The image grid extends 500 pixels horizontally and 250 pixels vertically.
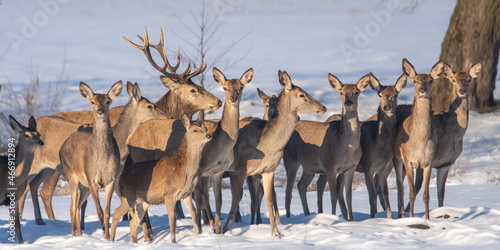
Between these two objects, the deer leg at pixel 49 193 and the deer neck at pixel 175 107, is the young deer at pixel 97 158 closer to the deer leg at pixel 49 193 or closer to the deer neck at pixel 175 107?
the deer neck at pixel 175 107

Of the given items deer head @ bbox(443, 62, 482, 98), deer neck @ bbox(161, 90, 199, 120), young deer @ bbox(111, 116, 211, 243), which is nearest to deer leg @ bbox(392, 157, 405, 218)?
deer head @ bbox(443, 62, 482, 98)

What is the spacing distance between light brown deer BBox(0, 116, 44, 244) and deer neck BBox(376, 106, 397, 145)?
517 centimetres

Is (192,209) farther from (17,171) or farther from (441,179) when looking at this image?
(441,179)

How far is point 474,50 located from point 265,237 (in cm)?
1513

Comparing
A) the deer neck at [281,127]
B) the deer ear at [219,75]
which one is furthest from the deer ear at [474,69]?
the deer ear at [219,75]

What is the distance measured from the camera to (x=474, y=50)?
22.2 metres

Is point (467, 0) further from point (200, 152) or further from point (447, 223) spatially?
point (200, 152)

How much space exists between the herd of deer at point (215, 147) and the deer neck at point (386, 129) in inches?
0.6

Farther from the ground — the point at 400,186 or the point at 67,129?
the point at 67,129

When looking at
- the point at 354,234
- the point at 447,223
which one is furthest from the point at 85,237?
the point at 447,223

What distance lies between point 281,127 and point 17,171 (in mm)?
3643

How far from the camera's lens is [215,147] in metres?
9.55

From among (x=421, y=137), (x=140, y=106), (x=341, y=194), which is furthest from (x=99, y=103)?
(x=421, y=137)

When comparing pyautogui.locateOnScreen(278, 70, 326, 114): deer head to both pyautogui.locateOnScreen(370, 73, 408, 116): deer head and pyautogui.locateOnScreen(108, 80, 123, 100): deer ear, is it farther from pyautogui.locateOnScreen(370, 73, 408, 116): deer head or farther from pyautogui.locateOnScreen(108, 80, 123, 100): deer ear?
pyautogui.locateOnScreen(108, 80, 123, 100): deer ear
